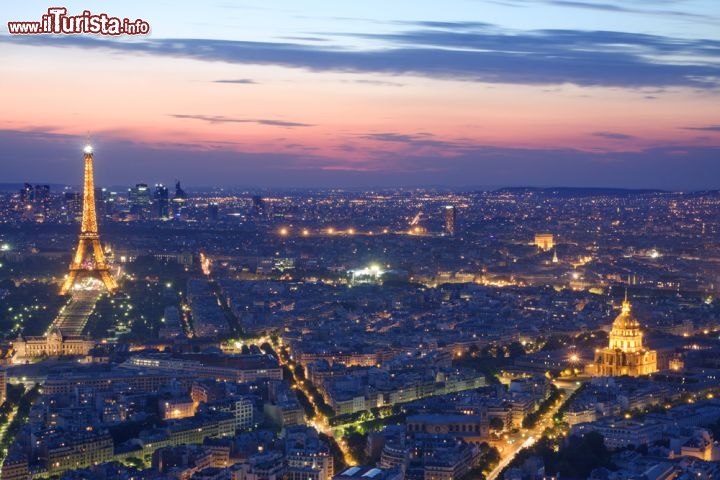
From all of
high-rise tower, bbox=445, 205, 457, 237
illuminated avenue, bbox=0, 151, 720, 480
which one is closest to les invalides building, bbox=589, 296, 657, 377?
illuminated avenue, bbox=0, 151, 720, 480

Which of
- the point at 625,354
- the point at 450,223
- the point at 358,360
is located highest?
the point at 450,223

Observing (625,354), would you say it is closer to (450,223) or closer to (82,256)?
(82,256)

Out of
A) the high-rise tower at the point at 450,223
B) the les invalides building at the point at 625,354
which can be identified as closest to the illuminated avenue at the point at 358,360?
the les invalides building at the point at 625,354

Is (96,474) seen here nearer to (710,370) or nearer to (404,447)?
(404,447)

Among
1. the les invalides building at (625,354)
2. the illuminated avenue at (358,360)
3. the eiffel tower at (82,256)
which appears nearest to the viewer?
the illuminated avenue at (358,360)

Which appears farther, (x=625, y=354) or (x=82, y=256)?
(x=82, y=256)

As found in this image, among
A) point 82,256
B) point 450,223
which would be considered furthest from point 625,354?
point 450,223

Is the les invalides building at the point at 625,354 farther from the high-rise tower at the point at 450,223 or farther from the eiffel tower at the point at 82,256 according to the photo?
the high-rise tower at the point at 450,223

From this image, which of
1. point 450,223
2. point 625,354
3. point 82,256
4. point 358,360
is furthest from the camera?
point 450,223

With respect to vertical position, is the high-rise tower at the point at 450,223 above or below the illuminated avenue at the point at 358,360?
above

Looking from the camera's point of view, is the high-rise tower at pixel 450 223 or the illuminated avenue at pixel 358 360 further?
the high-rise tower at pixel 450 223
